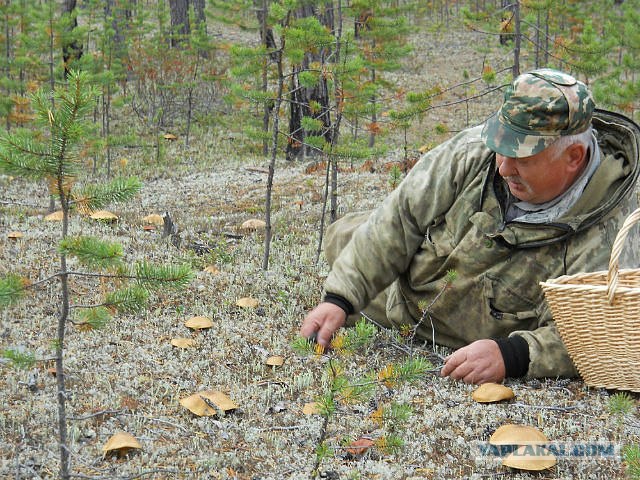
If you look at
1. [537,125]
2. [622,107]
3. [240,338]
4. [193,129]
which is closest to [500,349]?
[537,125]

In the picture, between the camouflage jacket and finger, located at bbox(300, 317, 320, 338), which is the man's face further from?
finger, located at bbox(300, 317, 320, 338)

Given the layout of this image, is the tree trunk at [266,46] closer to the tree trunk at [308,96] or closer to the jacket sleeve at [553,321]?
the tree trunk at [308,96]

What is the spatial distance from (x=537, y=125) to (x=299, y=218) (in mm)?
4708

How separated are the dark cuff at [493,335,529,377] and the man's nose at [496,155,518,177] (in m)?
0.88

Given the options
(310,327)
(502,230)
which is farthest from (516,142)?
(310,327)

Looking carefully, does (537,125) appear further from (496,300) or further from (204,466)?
(204,466)

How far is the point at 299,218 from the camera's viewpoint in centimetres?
818

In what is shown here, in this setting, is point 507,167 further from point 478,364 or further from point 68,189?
point 68,189

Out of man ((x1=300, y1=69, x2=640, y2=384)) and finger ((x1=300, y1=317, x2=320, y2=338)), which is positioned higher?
man ((x1=300, y1=69, x2=640, y2=384))

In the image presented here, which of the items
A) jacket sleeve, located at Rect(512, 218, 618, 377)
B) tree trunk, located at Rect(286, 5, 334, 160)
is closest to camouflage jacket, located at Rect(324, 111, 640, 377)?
jacket sleeve, located at Rect(512, 218, 618, 377)

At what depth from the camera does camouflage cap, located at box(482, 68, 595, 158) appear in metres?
3.64

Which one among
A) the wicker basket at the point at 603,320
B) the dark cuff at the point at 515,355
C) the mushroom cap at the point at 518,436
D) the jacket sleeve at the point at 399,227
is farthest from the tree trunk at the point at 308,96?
the mushroom cap at the point at 518,436

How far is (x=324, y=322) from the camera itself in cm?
423

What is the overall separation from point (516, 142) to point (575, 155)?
36 centimetres
